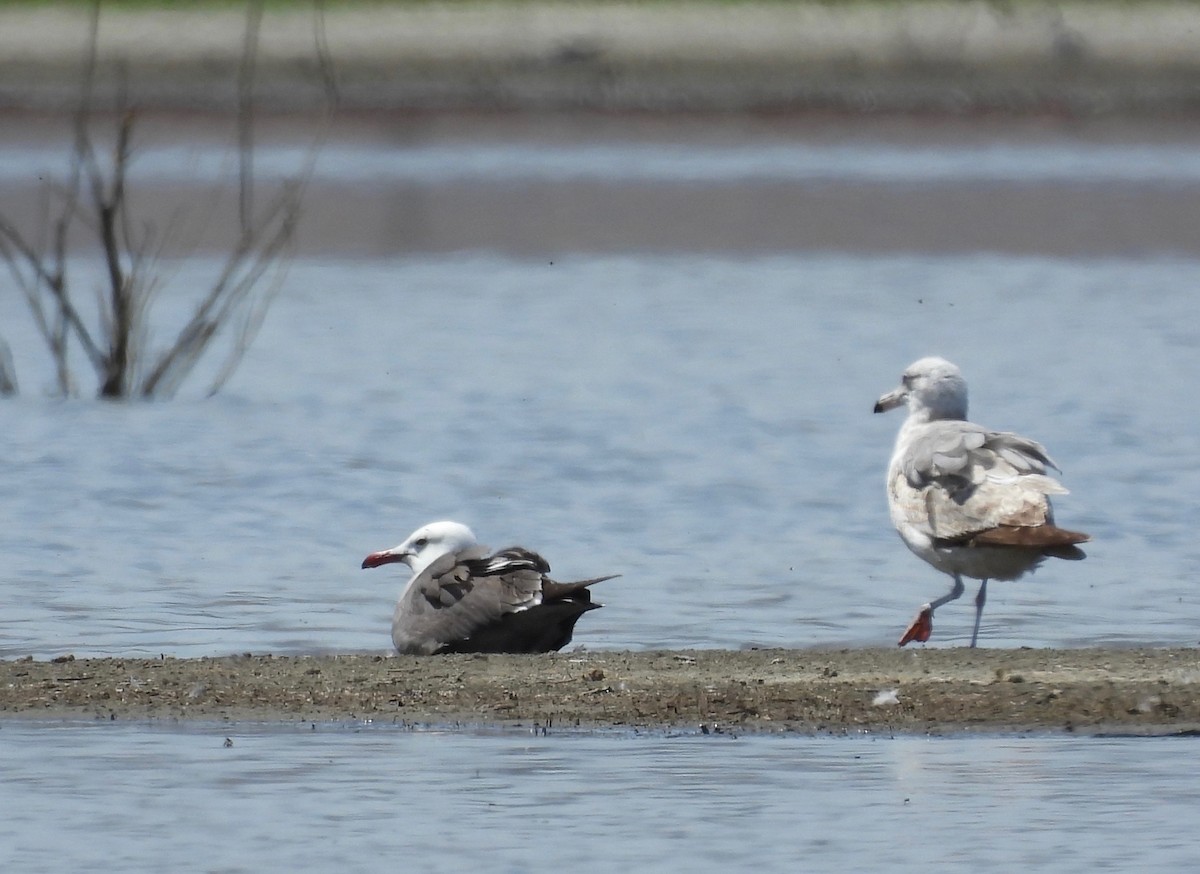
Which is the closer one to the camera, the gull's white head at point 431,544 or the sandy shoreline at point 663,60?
the gull's white head at point 431,544

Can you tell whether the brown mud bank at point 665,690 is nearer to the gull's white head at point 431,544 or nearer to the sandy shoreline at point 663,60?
the gull's white head at point 431,544

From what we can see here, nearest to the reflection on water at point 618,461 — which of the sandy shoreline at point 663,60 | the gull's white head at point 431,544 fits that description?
the gull's white head at point 431,544

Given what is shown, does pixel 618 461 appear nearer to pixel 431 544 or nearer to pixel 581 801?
pixel 431 544

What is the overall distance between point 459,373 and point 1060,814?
12.2 meters

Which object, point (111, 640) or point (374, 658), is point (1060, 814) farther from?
point (111, 640)

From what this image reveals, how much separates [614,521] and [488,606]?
3.67 metres

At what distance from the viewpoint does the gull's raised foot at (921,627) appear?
32.3 feet

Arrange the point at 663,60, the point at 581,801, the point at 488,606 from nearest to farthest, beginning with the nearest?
1. the point at 581,801
2. the point at 488,606
3. the point at 663,60

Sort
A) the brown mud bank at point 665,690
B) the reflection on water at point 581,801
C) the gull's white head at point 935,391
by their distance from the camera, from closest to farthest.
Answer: the reflection on water at point 581,801
the brown mud bank at point 665,690
the gull's white head at point 935,391

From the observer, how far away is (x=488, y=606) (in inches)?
374

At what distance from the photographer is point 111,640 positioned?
1027 centimetres

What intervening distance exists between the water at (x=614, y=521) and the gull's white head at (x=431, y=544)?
0.32m

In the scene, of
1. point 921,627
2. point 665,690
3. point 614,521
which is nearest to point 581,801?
point 665,690

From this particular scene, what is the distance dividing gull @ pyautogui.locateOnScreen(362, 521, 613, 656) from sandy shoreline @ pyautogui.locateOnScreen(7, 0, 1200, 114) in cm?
2956
